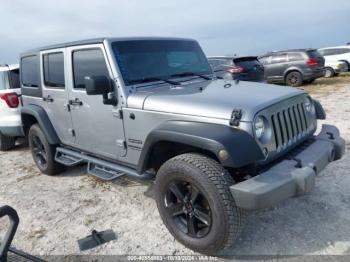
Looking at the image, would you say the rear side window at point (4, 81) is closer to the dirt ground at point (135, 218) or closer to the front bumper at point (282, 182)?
the dirt ground at point (135, 218)

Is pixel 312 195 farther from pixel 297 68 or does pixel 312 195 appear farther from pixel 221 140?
pixel 297 68

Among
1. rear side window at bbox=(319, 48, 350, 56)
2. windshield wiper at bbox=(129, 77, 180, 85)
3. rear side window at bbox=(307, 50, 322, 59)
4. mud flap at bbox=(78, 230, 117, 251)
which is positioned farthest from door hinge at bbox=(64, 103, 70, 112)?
rear side window at bbox=(319, 48, 350, 56)

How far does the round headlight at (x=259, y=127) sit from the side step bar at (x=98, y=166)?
4.46ft

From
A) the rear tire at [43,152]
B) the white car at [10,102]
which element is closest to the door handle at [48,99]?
the rear tire at [43,152]

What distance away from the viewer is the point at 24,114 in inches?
217

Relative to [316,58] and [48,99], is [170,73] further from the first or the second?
[316,58]

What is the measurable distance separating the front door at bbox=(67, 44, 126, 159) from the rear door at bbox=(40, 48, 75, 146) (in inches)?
6.6

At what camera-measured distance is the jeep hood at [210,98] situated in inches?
114

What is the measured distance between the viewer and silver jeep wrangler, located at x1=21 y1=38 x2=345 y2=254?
2.72 metres

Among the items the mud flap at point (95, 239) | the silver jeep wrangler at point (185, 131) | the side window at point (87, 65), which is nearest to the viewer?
the silver jeep wrangler at point (185, 131)

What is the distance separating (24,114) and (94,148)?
6.52ft

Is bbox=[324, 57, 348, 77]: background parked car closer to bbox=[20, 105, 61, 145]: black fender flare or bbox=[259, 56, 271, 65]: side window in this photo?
bbox=[259, 56, 271, 65]: side window

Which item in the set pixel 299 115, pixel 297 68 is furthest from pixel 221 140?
pixel 297 68

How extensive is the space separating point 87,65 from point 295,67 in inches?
449
